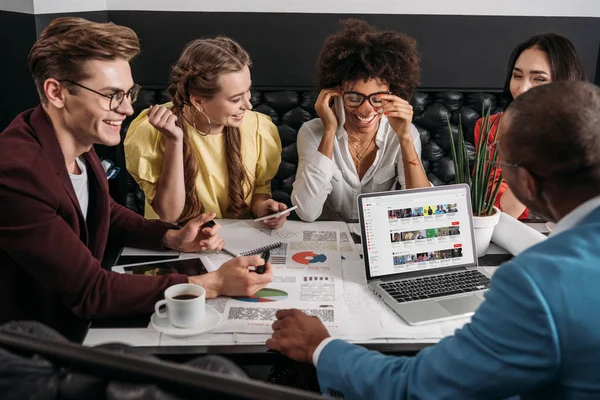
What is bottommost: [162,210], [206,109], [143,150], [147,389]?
[162,210]

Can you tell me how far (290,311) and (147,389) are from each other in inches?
33.4

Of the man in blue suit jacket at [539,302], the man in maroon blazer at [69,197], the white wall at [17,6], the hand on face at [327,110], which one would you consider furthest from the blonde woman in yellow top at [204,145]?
the man in blue suit jacket at [539,302]

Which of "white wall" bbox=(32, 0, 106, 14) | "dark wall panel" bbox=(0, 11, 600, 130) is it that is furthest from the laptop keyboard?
"white wall" bbox=(32, 0, 106, 14)

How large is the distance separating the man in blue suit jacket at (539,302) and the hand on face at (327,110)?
1.17 m

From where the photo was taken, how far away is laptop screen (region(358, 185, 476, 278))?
1456 millimetres

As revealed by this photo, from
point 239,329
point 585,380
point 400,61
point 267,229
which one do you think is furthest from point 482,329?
point 400,61

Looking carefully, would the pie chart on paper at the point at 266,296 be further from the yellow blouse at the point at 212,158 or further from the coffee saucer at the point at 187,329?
the yellow blouse at the point at 212,158

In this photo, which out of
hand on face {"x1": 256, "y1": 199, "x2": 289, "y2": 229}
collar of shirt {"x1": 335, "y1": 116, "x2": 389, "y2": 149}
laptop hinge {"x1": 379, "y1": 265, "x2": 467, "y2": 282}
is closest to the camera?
laptop hinge {"x1": 379, "y1": 265, "x2": 467, "y2": 282}

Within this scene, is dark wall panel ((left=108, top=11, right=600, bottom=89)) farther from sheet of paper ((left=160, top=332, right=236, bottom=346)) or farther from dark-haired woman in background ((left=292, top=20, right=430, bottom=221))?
sheet of paper ((left=160, top=332, right=236, bottom=346))

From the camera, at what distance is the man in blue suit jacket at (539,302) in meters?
0.77

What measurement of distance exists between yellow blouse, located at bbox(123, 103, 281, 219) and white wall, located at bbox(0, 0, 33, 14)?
713 mm

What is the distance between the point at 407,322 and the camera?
125cm

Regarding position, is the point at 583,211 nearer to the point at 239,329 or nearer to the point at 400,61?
the point at 239,329

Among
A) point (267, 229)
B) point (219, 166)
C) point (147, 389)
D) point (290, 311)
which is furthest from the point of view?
point (219, 166)
